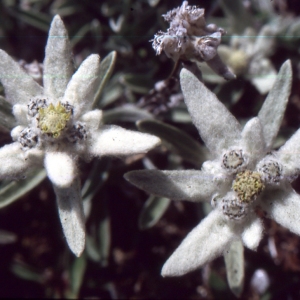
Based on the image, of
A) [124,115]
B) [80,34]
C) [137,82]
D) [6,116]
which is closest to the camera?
[6,116]

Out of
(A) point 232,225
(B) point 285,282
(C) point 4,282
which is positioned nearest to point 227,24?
(A) point 232,225

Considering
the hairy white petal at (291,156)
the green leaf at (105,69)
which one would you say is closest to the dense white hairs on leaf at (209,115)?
the hairy white petal at (291,156)

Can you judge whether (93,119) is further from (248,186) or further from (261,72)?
(261,72)

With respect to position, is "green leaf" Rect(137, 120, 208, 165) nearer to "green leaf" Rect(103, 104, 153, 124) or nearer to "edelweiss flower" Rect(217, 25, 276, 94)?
"green leaf" Rect(103, 104, 153, 124)

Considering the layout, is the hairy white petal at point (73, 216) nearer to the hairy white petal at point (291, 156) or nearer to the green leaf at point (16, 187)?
the green leaf at point (16, 187)

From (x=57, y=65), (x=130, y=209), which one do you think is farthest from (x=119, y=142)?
(x=130, y=209)

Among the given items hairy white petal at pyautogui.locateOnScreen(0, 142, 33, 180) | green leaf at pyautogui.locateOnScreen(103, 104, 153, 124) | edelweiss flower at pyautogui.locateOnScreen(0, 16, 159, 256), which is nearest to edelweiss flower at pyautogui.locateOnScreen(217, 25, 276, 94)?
green leaf at pyautogui.locateOnScreen(103, 104, 153, 124)
